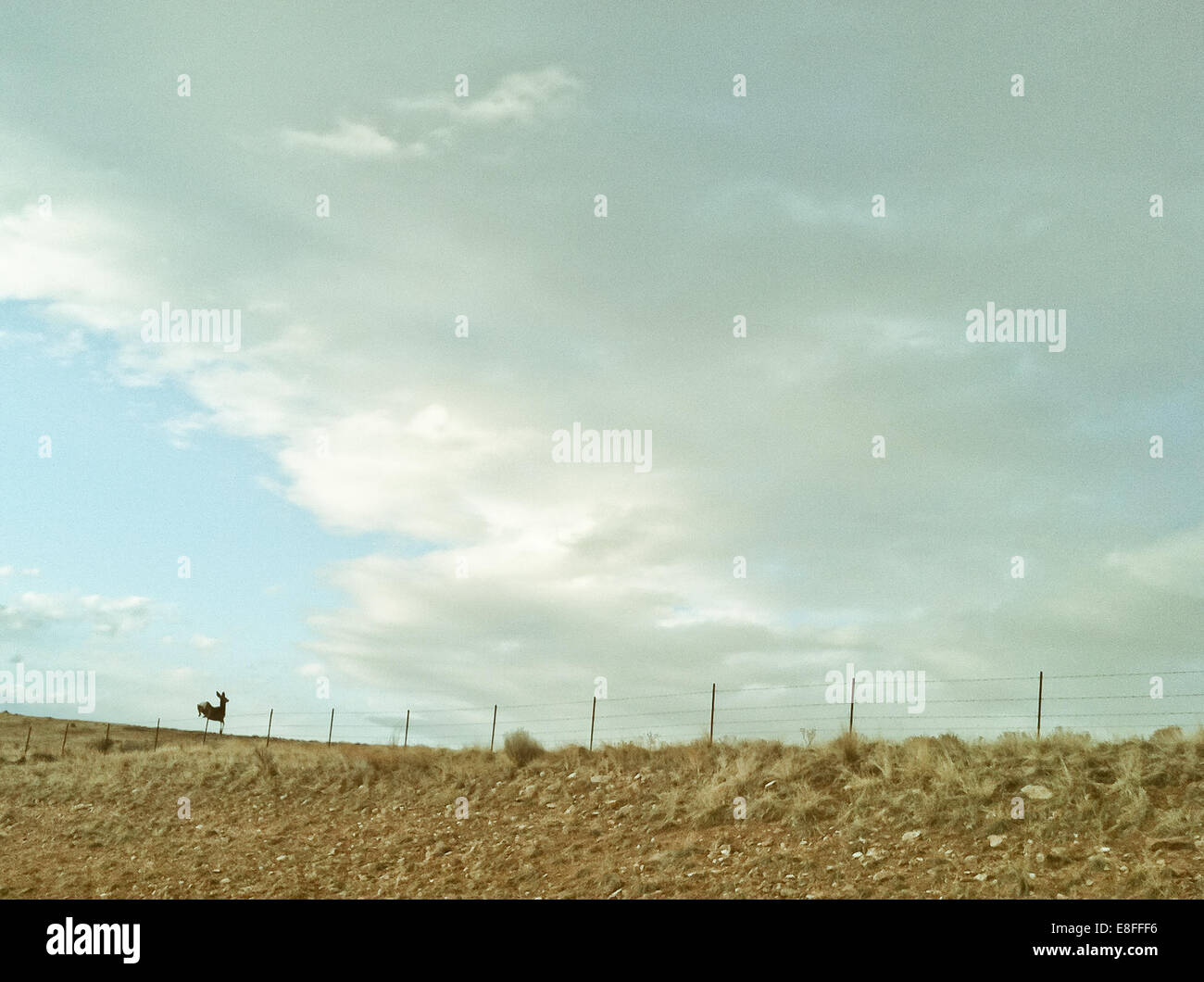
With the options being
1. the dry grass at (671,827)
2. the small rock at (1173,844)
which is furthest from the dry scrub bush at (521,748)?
the small rock at (1173,844)

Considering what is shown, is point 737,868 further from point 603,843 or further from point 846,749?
point 846,749

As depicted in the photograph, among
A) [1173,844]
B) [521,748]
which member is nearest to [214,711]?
[521,748]

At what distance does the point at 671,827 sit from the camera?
1947 centimetres

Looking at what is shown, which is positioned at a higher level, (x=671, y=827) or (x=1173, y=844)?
(x=1173, y=844)

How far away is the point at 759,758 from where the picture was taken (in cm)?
2162

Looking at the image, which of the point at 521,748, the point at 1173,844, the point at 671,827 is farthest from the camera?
the point at 521,748

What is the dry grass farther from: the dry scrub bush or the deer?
the deer

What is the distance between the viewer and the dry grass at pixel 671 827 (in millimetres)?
15430

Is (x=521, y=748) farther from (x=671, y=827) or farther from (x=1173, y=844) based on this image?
(x=1173, y=844)

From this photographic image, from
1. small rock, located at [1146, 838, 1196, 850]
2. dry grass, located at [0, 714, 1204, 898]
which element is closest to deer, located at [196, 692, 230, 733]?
dry grass, located at [0, 714, 1204, 898]

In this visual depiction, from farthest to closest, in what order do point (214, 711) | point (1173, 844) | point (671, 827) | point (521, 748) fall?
point (214, 711)
point (521, 748)
point (671, 827)
point (1173, 844)

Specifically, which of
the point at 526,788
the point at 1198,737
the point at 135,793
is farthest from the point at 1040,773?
the point at 135,793

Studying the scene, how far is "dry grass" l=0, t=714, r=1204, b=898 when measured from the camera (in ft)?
50.6
